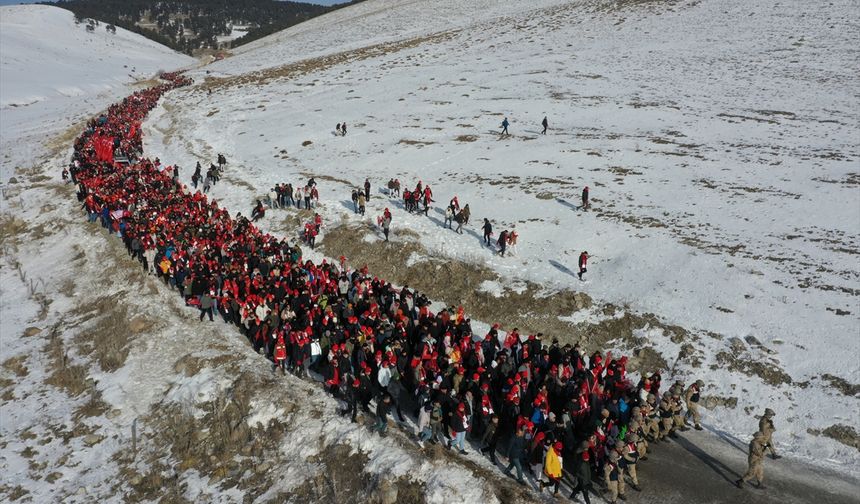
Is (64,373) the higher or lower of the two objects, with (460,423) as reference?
lower

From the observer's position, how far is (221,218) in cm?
2509

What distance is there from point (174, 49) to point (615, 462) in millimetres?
159303

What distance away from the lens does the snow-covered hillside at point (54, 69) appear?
2111 inches

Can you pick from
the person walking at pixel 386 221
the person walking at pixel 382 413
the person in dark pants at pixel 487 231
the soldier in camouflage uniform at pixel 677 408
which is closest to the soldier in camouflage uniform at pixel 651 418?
the soldier in camouflage uniform at pixel 677 408

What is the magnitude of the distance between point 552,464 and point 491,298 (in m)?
10.6

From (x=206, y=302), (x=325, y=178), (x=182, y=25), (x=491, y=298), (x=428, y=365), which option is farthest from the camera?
(x=182, y=25)

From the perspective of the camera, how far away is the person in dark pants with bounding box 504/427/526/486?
10648mm

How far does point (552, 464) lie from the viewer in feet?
33.8

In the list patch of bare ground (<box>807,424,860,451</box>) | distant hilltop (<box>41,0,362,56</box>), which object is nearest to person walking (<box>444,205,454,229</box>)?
patch of bare ground (<box>807,424,860,451</box>)

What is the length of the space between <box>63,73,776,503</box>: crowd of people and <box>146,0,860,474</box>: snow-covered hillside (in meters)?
2.87

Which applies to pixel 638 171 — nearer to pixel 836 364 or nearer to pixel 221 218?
pixel 836 364

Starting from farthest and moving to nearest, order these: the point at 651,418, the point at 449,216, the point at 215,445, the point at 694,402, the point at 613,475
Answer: the point at 449,216 → the point at 215,445 → the point at 694,402 → the point at 651,418 → the point at 613,475

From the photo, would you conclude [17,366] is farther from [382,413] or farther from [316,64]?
[316,64]

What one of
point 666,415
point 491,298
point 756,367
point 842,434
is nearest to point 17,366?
point 491,298
